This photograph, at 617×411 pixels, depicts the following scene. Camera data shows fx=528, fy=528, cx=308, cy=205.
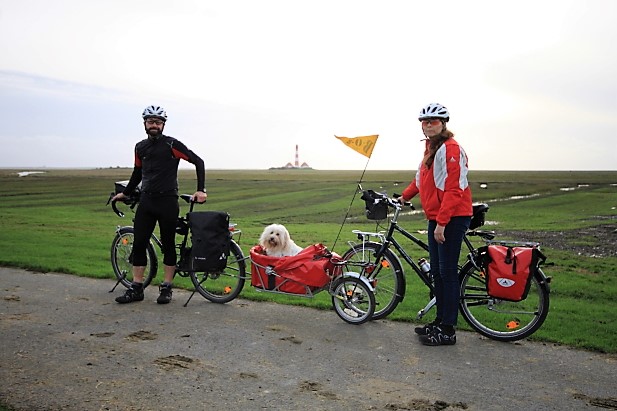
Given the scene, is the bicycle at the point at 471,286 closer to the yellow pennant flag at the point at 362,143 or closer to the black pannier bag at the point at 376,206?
the black pannier bag at the point at 376,206

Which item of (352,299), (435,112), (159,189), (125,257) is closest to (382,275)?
(352,299)

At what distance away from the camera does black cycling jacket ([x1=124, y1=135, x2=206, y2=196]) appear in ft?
23.8

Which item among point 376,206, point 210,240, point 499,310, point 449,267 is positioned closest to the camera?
point 449,267

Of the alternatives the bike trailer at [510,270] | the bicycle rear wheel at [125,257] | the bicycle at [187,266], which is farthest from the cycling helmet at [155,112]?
the bike trailer at [510,270]

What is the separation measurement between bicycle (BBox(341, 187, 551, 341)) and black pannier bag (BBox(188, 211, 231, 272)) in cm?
175

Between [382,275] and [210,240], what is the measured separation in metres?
2.38

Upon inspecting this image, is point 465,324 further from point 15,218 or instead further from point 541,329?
point 15,218

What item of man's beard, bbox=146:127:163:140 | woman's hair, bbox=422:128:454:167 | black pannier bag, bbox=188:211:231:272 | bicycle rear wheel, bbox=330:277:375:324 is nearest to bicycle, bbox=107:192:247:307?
black pannier bag, bbox=188:211:231:272

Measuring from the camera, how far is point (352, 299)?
21.2ft

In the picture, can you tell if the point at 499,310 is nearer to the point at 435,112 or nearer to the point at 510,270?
the point at 510,270

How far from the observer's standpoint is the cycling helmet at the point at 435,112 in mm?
5695

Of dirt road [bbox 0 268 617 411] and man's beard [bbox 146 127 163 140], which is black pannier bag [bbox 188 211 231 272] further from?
man's beard [bbox 146 127 163 140]

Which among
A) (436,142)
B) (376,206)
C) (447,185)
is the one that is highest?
(436,142)

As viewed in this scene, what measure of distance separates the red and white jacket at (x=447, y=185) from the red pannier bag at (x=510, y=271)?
580mm
